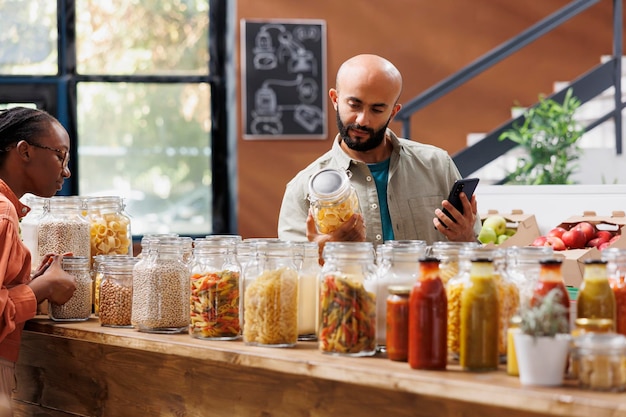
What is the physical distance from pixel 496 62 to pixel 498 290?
13.8 feet

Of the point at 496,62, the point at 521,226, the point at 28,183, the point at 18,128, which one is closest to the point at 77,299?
the point at 28,183

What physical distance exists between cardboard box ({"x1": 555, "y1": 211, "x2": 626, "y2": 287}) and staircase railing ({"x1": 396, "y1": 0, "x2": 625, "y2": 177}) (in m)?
1.90

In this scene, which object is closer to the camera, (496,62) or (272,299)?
(272,299)

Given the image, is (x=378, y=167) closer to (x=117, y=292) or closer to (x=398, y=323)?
(x=117, y=292)

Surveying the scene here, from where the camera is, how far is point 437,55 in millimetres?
6711

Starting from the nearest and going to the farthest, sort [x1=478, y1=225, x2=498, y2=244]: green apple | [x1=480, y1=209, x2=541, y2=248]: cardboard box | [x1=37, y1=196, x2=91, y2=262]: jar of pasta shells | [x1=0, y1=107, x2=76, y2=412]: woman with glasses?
[x1=0, y1=107, x2=76, y2=412]: woman with glasses
[x1=37, y1=196, x2=91, y2=262]: jar of pasta shells
[x1=478, y1=225, x2=498, y2=244]: green apple
[x1=480, y1=209, x2=541, y2=248]: cardboard box

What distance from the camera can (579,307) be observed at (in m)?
1.76

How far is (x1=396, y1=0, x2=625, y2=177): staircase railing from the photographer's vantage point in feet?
18.9

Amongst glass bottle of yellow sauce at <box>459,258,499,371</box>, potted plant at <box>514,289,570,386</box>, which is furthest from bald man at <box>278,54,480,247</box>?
potted plant at <box>514,289,570,386</box>

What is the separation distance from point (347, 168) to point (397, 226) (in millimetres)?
251

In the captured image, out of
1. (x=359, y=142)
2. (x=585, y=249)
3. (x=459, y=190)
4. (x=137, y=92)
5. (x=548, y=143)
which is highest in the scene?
(x=137, y=92)

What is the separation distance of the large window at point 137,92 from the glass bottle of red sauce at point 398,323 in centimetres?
475

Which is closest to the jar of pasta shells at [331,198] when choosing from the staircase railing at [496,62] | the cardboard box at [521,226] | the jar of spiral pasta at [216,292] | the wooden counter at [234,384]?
the jar of spiral pasta at [216,292]

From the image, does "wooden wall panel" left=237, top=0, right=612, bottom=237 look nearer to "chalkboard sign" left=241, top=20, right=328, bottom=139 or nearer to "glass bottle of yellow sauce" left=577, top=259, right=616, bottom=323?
"chalkboard sign" left=241, top=20, right=328, bottom=139
